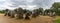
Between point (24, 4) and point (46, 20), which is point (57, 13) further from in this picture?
point (24, 4)

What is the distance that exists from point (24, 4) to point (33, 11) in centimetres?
14

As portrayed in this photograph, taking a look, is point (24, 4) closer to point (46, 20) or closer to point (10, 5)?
point (10, 5)

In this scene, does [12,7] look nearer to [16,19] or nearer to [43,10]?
[16,19]

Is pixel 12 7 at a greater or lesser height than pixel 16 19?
greater

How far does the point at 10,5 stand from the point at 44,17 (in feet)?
1.42

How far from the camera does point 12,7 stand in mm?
2270

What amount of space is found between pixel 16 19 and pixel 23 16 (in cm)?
9

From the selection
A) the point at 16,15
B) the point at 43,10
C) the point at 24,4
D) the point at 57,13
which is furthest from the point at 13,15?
the point at 57,13

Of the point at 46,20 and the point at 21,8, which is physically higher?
the point at 21,8

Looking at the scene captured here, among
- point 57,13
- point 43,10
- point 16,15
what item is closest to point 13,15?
point 16,15

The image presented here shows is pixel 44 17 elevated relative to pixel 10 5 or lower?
lower

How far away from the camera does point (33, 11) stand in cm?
226

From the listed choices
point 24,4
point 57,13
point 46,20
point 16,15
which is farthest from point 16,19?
point 57,13

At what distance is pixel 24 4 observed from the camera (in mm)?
2273
